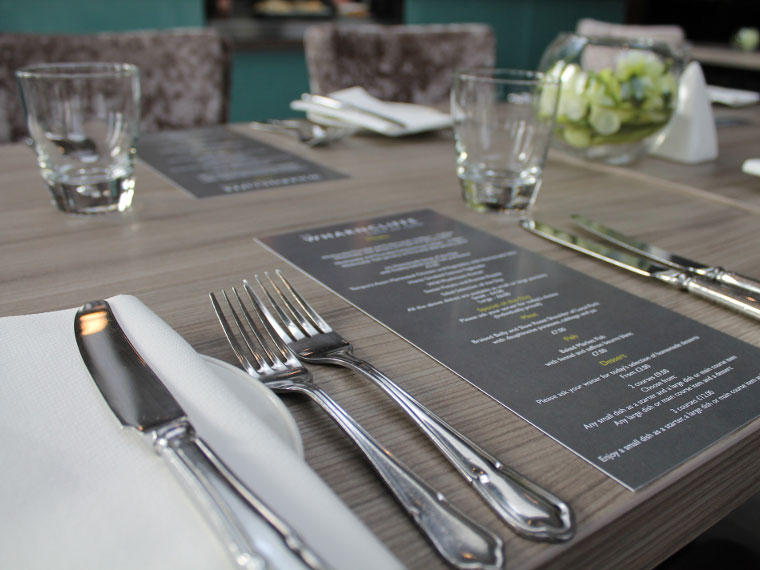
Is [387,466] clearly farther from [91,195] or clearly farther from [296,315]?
[91,195]

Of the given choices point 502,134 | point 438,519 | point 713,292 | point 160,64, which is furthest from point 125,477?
point 160,64

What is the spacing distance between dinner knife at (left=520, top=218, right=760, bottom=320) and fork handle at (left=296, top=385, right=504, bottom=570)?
0.32 metres

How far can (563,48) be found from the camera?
940 millimetres

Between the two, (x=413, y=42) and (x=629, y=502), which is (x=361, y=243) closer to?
(x=629, y=502)

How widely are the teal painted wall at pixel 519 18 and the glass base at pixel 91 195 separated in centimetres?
298

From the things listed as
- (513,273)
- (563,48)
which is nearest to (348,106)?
(563,48)

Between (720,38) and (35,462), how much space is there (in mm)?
4989

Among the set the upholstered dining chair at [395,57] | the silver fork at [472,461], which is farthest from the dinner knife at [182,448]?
the upholstered dining chair at [395,57]

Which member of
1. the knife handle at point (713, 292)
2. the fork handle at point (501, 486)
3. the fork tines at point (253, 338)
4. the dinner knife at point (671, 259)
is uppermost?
the dinner knife at point (671, 259)

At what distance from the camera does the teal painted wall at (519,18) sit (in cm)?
341

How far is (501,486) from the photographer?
30 cm

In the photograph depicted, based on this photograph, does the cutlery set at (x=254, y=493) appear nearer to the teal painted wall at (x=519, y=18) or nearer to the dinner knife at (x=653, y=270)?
the dinner knife at (x=653, y=270)

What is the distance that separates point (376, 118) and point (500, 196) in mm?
407

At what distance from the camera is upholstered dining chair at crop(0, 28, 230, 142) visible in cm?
115
